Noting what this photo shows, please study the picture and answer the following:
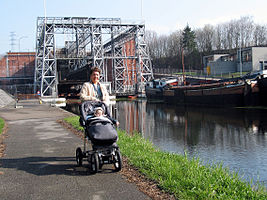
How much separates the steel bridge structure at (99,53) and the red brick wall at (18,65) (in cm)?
1431

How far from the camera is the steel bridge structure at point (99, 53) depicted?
181 ft

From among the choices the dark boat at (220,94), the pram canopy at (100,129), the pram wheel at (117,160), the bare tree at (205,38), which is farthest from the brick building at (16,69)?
the pram wheel at (117,160)

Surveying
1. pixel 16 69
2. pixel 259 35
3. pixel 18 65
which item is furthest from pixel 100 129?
pixel 259 35

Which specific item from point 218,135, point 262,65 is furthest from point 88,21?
point 218,135

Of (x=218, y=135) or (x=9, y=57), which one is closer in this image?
(x=218, y=135)

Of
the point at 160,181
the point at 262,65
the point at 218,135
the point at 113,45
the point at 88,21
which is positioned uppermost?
the point at 88,21

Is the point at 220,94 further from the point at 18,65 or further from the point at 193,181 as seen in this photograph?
the point at 18,65

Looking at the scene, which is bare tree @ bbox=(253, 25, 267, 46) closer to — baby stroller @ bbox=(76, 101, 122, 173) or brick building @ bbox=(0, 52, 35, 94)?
brick building @ bbox=(0, 52, 35, 94)

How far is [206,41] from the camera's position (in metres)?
105

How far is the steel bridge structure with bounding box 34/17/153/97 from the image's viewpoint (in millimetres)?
55219

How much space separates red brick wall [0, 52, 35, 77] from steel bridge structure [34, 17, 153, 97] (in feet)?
47.0

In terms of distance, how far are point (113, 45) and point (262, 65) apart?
2769 centimetres

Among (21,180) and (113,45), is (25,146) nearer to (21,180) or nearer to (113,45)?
(21,180)

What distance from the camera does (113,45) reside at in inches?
2402
